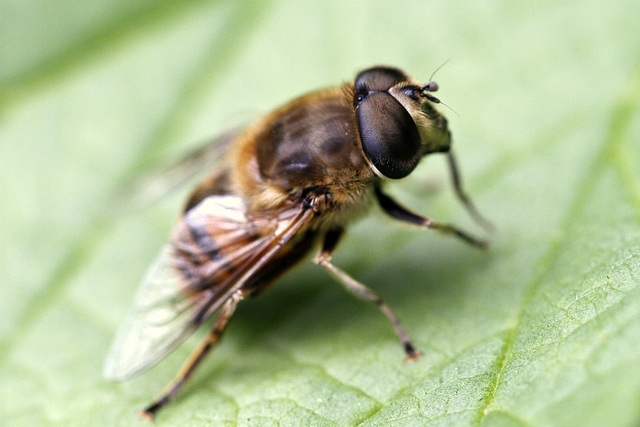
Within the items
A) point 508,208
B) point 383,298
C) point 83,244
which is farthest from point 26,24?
point 508,208

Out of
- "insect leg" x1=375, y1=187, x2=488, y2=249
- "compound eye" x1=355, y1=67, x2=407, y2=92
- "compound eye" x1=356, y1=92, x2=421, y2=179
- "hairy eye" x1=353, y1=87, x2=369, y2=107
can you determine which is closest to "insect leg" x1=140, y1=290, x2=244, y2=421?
"insect leg" x1=375, y1=187, x2=488, y2=249

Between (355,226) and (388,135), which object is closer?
(388,135)

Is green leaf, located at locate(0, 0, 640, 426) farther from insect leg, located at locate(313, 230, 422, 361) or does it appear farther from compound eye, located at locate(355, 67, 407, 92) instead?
compound eye, located at locate(355, 67, 407, 92)

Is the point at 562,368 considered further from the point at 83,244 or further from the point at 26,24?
the point at 26,24

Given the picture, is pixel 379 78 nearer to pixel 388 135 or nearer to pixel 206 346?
pixel 388 135

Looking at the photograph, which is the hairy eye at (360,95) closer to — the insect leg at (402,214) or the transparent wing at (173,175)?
the insect leg at (402,214)

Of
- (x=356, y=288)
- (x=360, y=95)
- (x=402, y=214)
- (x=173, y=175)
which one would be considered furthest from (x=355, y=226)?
(x=173, y=175)

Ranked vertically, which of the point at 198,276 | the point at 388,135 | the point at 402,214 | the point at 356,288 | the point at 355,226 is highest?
the point at 388,135
